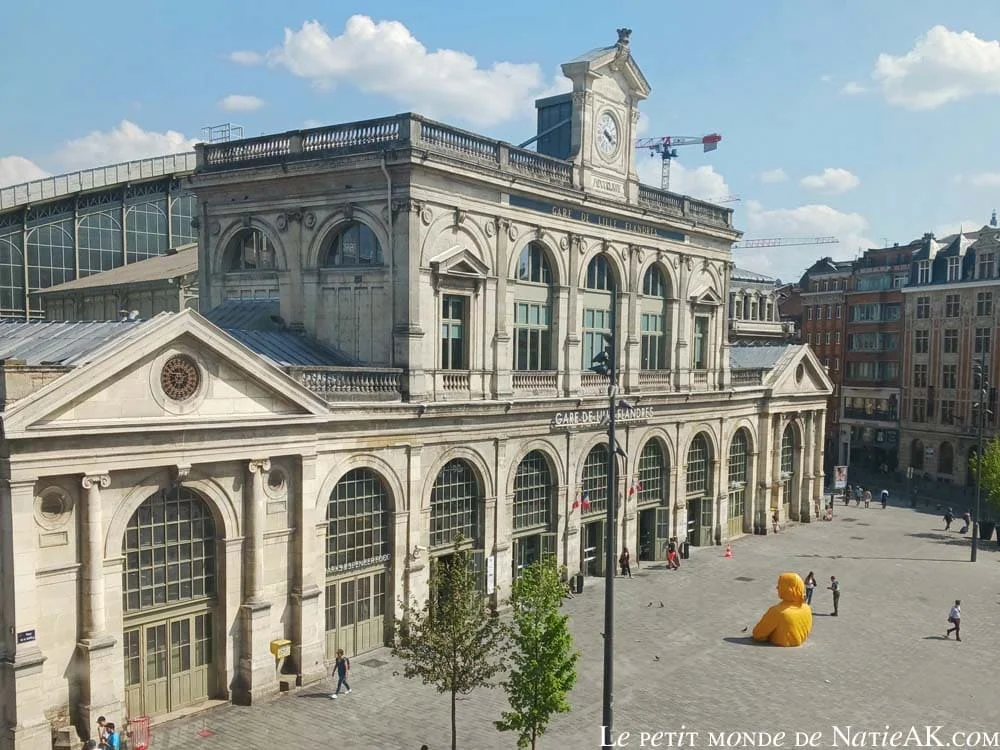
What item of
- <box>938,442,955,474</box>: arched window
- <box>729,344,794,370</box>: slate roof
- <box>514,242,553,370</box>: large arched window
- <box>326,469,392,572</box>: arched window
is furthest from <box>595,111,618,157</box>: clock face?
<box>938,442,955,474</box>: arched window

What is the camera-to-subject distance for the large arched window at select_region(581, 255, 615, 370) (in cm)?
3878

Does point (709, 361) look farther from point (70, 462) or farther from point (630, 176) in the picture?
point (70, 462)

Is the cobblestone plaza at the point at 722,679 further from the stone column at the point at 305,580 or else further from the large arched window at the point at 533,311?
the large arched window at the point at 533,311

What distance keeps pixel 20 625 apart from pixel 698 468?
110ft

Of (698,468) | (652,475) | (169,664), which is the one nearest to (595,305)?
(652,475)

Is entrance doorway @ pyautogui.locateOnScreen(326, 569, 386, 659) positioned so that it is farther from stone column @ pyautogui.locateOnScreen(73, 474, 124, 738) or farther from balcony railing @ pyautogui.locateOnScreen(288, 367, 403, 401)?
stone column @ pyautogui.locateOnScreen(73, 474, 124, 738)

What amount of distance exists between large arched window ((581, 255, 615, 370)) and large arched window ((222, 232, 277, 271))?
13097 mm

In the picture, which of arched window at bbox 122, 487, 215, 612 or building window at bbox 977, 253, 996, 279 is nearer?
arched window at bbox 122, 487, 215, 612

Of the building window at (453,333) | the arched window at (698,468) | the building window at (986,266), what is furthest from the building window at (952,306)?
the building window at (453,333)

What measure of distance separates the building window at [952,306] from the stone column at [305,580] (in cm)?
6326

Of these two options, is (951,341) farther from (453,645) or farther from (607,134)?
(453,645)

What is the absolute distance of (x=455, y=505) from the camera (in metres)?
32.3

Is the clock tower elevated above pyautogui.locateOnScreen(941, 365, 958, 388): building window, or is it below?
above

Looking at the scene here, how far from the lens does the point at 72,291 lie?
49750mm
